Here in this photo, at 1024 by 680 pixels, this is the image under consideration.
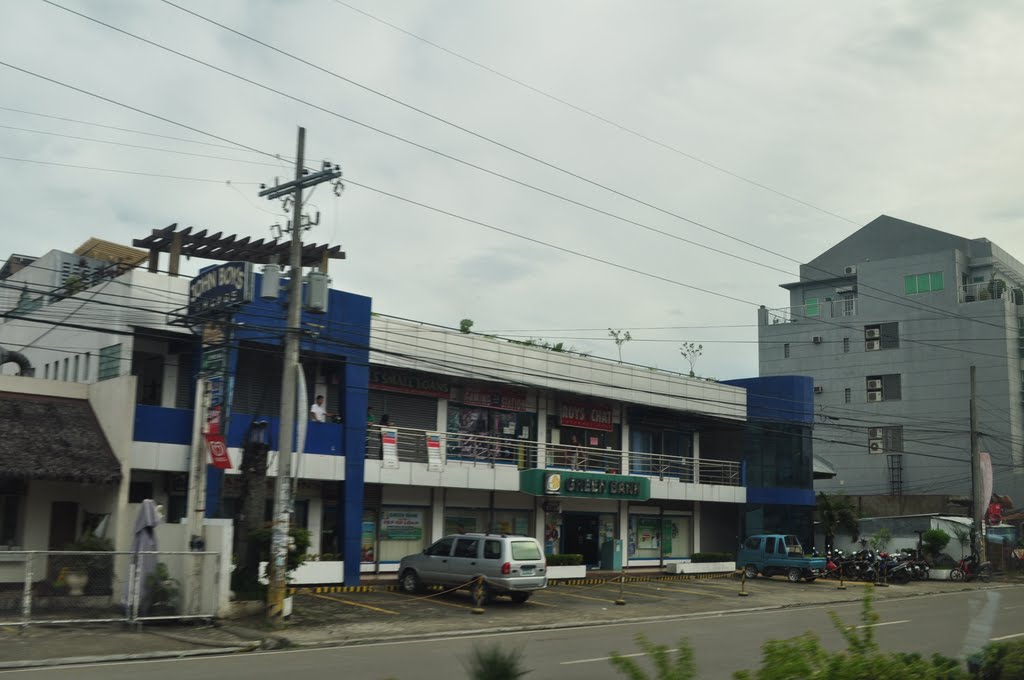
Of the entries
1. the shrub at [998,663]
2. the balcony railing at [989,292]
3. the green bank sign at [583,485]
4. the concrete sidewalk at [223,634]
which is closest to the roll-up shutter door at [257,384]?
the concrete sidewalk at [223,634]

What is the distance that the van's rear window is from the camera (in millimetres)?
26375

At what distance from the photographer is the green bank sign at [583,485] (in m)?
33.5

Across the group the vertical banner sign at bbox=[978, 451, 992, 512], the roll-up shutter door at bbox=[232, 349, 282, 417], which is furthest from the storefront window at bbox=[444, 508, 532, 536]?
the vertical banner sign at bbox=[978, 451, 992, 512]

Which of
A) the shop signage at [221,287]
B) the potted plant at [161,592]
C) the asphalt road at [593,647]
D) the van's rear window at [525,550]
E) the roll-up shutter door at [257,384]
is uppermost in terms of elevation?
the shop signage at [221,287]

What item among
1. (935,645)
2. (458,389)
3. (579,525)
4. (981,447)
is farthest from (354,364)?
(981,447)

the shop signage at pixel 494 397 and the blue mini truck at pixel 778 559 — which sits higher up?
the shop signage at pixel 494 397

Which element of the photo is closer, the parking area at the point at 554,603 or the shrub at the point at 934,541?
the parking area at the point at 554,603

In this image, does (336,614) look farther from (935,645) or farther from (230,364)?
(935,645)

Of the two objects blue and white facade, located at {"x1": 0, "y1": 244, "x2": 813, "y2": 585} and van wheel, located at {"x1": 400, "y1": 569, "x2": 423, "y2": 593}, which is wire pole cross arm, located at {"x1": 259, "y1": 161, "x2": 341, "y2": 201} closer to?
blue and white facade, located at {"x1": 0, "y1": 244, "x2": 813, "y2": 585}

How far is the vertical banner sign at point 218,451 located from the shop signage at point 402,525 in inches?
336

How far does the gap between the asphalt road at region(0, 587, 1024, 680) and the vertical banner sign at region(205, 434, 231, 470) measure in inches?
313

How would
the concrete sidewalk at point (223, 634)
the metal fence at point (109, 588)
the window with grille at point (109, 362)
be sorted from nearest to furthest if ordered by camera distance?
the concrete sidewalk at point (223, 634), the metal fence at point (109, 588), the window with grille at point (109, 362)

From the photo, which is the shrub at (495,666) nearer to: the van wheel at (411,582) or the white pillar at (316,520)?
the van wheel at (411,582)

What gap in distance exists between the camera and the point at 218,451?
80.7 feet
